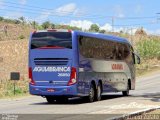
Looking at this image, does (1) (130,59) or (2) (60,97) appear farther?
(1) (130,59)

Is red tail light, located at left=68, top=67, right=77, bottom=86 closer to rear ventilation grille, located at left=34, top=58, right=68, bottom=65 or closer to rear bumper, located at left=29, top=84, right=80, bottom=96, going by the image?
rear bumper, located at left=29, top=84, right=80, bottom=96

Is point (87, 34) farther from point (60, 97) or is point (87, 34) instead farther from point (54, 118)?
point (54, 118)

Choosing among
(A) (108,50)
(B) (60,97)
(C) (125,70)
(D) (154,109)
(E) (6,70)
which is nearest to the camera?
(D) (154,109)

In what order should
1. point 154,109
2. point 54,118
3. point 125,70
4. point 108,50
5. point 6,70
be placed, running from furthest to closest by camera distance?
point 6,70 → point 125,70 → point 108,50 → point 154,109 → point 54,118

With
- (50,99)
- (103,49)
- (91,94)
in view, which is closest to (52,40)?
(91,94)

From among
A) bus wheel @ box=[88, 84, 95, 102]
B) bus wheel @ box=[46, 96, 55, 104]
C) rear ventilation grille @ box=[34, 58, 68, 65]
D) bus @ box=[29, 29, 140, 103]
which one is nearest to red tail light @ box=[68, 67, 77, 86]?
bus @ box=[29, 29, 140, 103]

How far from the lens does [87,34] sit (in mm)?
27812

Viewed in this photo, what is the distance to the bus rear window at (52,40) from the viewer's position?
26.3 meters

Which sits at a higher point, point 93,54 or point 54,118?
point 93,54

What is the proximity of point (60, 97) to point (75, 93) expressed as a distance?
87.3 inches

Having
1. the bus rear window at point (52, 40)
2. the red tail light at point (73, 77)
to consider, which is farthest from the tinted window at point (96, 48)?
the red tail light at point (73, 77)

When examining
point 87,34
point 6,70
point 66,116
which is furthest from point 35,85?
point 6,70

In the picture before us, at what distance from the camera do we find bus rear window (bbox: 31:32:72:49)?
26.3 meters

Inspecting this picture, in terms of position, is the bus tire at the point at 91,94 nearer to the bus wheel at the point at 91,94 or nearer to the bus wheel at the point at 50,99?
the bus wheel at the point at 91,94
